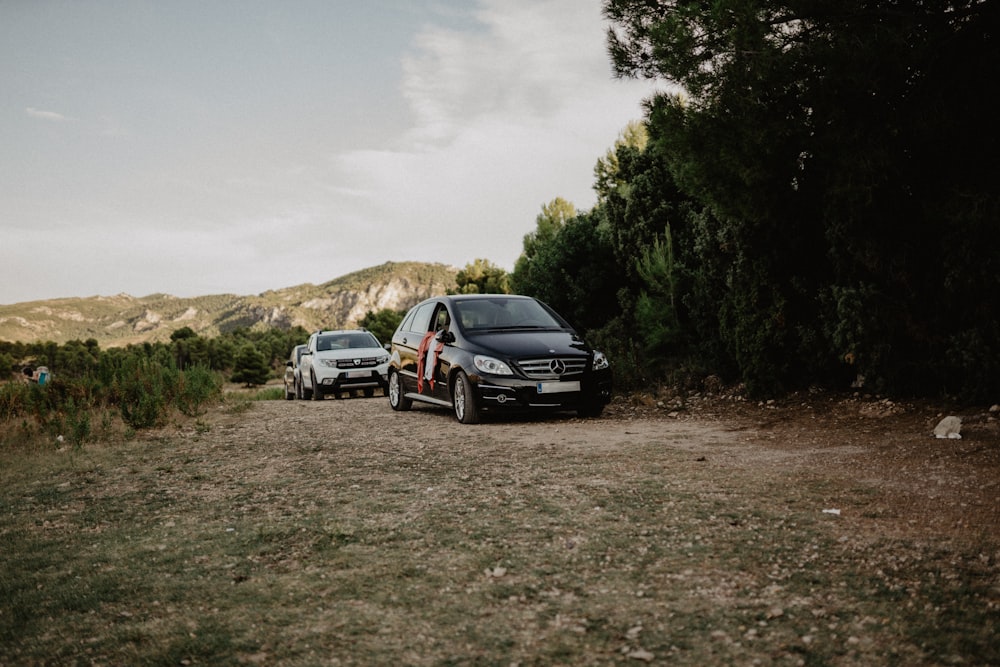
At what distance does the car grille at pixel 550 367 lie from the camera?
9.84 meters

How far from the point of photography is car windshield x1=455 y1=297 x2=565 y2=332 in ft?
36.1

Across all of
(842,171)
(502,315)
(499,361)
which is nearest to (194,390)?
(502,315)

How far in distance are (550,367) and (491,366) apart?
784mm

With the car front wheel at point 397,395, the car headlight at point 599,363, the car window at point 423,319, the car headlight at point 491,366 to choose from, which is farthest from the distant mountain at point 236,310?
the car headlight at point 491,366

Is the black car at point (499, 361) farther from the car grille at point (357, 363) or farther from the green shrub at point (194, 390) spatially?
the car grille at point (357, 363)

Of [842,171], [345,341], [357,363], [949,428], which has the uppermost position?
[842,171]

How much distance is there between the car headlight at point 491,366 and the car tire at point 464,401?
245mm

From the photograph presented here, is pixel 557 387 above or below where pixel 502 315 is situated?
below

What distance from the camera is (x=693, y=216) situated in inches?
516

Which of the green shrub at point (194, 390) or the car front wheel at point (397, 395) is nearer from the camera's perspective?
the green shrub at point (194, 390)

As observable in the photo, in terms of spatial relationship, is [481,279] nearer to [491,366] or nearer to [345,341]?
[345,341]

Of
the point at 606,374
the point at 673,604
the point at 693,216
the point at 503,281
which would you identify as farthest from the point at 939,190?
the point at 503,281

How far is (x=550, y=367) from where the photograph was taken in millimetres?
9898

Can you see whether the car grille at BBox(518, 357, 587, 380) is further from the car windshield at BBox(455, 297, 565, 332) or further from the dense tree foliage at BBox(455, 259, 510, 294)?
the dense tree foliage at BBox(455, 259, 510, 294)
